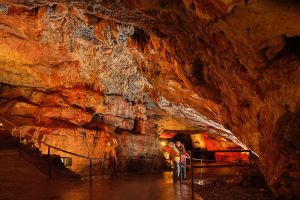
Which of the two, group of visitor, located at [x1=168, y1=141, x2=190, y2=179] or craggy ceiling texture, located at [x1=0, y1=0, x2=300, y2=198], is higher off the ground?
craggy ceiling texture, located at [x1=0, y1=0, x2=300, y2=198]

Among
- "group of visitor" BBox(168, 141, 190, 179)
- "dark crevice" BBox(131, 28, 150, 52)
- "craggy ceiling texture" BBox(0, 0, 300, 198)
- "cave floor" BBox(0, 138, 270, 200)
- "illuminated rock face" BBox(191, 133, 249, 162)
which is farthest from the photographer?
"illuminated rock face" BBox(191, 133, 249, 162)

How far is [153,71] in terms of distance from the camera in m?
12.8

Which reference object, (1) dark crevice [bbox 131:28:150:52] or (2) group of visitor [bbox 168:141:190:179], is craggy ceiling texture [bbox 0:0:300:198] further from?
(2) group of visitor [bbox 168:141:190:179]

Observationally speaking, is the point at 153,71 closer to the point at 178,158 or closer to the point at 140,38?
the point at 140,38

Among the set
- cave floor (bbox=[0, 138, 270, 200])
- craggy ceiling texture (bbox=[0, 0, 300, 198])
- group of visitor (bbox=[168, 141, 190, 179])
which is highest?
craggy ceiling texture (bbox=[0, 0, 300, 198])

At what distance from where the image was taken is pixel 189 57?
866 cm

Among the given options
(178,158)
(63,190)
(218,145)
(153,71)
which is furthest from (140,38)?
(218,145)

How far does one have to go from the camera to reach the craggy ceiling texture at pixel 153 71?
5668 millimetres

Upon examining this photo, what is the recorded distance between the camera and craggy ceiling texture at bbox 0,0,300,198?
5.67 m

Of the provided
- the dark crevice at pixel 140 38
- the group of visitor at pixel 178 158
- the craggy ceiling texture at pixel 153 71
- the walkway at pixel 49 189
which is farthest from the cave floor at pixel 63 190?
Result: the dark crevice at pixel 140 38

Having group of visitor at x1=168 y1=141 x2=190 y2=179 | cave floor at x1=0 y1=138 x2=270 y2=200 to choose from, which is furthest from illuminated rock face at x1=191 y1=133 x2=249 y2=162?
cave floor at x1=0 y1=138 x2=270 y2=200

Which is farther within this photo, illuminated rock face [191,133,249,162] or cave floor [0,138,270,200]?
illuminated rock face [191,133,249,162]

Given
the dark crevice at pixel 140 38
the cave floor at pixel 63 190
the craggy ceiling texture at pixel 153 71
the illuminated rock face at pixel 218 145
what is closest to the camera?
the craggy ceiling texture at pixel 153 71

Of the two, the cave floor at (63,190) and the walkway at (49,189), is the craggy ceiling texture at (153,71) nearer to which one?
the cave floor at (63,190)
